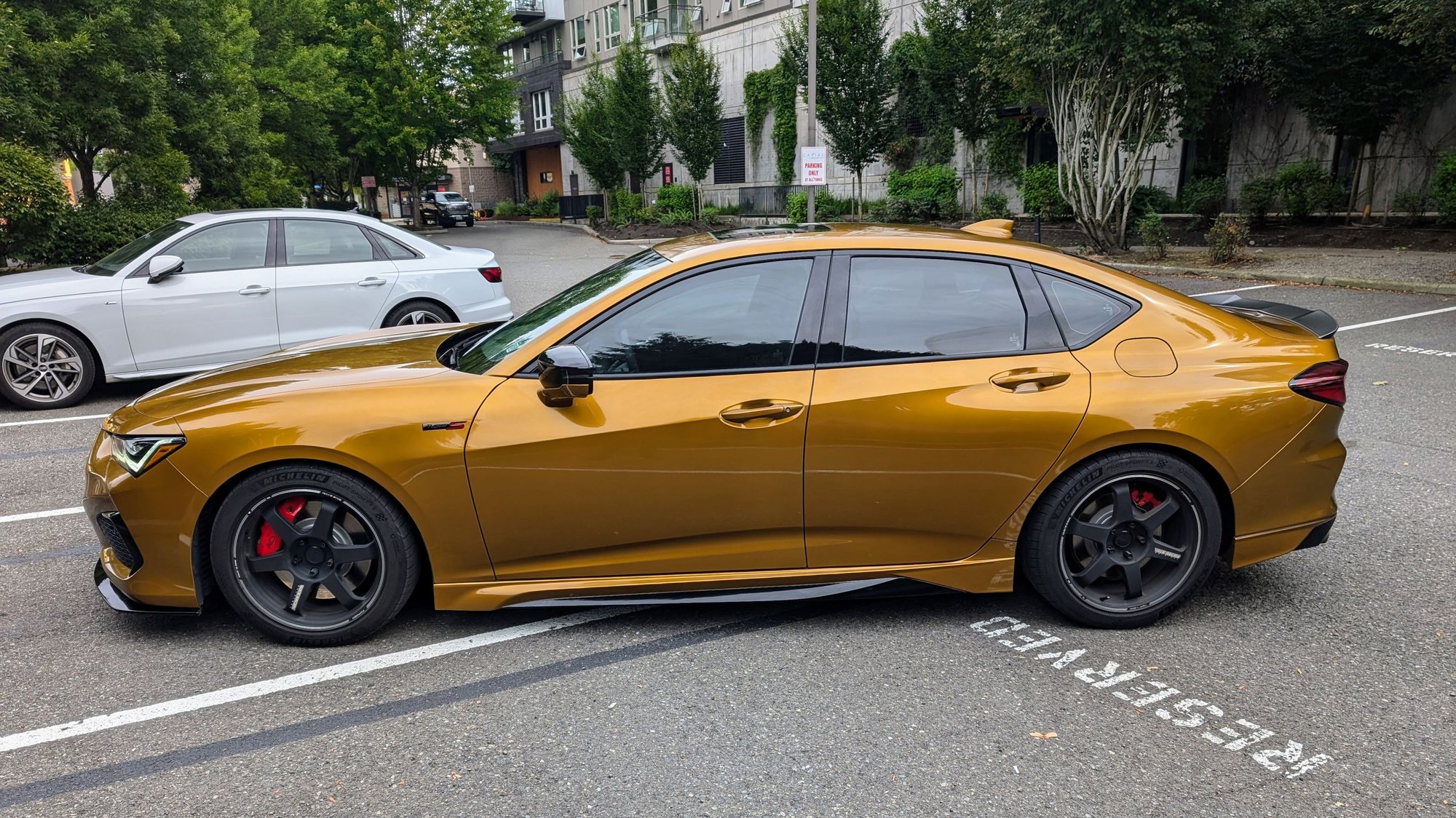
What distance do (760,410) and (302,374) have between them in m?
1.89

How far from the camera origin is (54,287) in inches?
299

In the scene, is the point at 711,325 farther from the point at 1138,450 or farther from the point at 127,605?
the point at 127,605

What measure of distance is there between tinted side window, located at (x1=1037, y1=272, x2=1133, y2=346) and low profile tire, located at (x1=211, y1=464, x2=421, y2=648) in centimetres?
267

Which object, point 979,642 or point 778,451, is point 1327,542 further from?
point 778,451

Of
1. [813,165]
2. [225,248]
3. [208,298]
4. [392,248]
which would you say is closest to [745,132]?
[813,165]

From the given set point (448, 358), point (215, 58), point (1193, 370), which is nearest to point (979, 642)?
point (1193, 370)

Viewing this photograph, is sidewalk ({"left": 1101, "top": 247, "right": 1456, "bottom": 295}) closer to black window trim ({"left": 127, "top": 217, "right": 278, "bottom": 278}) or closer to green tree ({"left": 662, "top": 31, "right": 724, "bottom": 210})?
black window trim ({"left": 127, "top": 217, "right": 278, "bottom": 278})

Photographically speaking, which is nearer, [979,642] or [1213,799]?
[1213,799]

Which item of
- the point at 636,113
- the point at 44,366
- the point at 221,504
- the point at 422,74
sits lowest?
the point at 44,366

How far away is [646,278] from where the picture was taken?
3682 millimetres

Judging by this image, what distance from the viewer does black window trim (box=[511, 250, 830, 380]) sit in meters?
3.54

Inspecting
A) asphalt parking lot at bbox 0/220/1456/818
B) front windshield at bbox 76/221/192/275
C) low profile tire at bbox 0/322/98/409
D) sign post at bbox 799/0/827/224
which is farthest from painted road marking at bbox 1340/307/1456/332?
low profile tire at bbox 0/322/98/409

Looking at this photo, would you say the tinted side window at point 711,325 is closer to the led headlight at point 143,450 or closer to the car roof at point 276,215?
the led headlight at point 143,450

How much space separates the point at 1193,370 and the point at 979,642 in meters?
1.35
